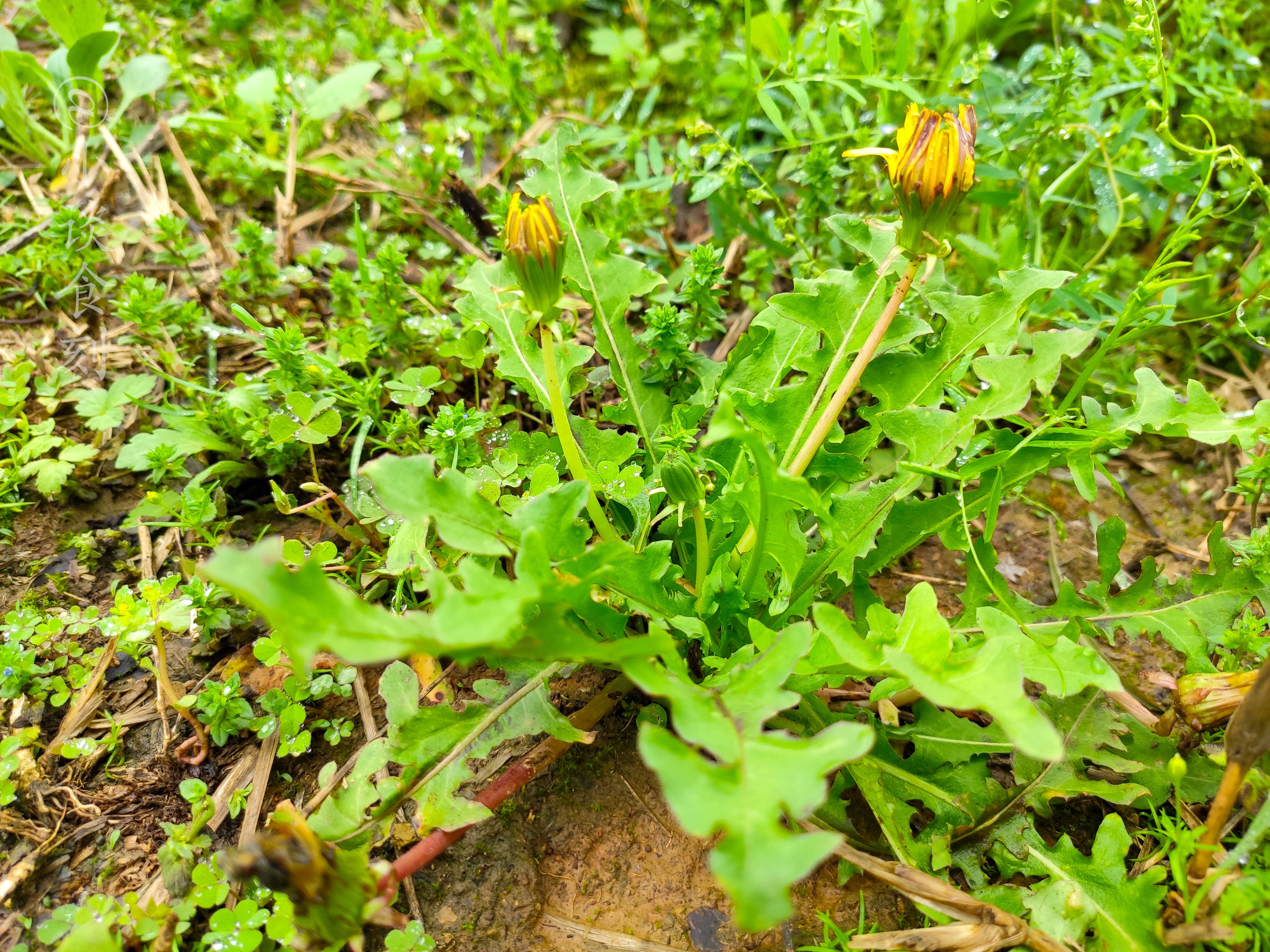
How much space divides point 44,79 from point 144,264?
77 centimetres

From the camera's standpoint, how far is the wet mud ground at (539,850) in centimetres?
172

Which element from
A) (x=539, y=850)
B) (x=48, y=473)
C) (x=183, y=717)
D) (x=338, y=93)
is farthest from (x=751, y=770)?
(x=338, y=93)

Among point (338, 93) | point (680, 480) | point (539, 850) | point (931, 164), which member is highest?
point (931, 164)

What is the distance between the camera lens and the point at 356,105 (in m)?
3.27

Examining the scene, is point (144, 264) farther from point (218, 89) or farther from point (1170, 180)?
point (1170, 180)

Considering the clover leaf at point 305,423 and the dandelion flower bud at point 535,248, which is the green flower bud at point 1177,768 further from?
the clover leaf at point 305,423

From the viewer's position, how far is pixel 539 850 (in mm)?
1833

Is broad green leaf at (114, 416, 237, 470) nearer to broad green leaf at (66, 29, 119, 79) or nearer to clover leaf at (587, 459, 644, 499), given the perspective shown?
clover leaf at (587, 459, 644, 499)

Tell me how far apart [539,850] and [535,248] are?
1313mm

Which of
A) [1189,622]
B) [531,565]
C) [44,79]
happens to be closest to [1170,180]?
[1189,622]

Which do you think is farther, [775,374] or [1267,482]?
[1267,482]

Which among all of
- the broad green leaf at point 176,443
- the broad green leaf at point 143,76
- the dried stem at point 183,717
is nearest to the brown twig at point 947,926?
the dried stem at point 183,717

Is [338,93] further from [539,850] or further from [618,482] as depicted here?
[539,850]

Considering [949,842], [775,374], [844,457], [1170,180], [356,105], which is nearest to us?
[949,842]
